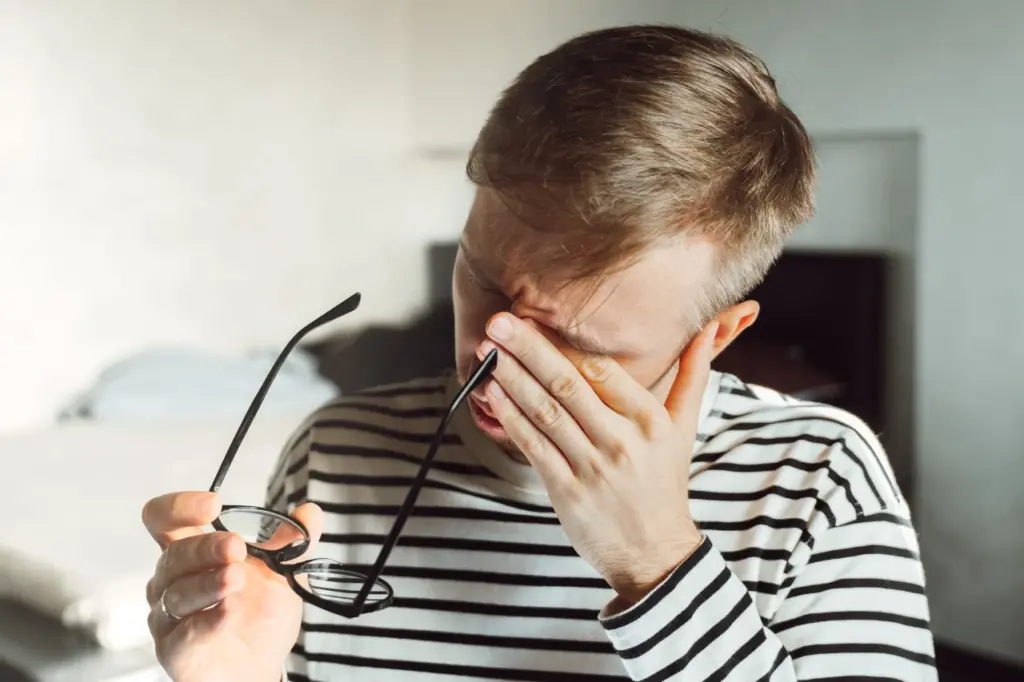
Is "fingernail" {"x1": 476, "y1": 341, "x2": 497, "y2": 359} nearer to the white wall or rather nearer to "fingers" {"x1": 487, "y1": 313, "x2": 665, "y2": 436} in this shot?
"fingers" {"x1": 487, "y1": 313, "x2": 665, "y2": 436}

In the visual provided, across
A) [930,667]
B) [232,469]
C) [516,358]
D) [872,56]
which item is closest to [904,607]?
[930,667]

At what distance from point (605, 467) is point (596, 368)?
4 centimetres

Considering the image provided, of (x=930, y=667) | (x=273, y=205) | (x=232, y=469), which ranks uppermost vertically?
(x=273, y=205)

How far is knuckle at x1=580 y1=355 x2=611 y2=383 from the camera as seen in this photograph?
38 cm

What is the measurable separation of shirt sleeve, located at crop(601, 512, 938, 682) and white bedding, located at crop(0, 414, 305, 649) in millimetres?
199

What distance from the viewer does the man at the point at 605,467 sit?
36 centimetres

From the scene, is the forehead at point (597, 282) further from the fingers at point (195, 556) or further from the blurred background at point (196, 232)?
the fingers at point (195, 556)

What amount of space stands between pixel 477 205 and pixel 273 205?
0.43 ft

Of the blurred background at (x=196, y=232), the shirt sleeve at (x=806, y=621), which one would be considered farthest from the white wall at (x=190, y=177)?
the shirt sleeve at (x=806, y=621)

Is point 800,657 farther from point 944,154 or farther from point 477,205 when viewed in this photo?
point 944,154

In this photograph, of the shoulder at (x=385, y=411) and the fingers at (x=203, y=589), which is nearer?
the fingers at (x=203, y=589)

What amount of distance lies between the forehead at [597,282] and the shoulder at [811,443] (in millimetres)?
80

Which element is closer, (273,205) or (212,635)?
(212,635)

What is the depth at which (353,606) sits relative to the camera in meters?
0.41
